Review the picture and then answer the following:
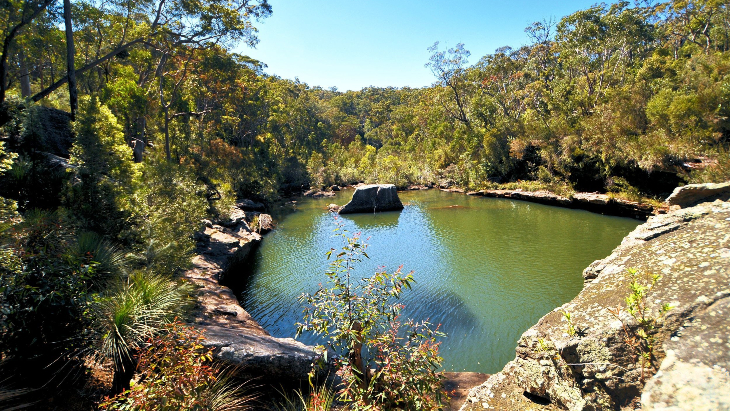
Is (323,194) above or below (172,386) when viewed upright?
above

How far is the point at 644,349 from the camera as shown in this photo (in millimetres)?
2344

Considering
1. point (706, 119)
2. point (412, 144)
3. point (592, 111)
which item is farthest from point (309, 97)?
point (706, 119)

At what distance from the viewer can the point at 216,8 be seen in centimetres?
1489

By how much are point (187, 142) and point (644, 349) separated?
27.4 meters

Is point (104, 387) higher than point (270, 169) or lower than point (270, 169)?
lower

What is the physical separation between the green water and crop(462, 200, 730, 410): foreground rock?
13.8ft

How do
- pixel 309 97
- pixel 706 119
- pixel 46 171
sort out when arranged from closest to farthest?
1. pixel 46 171
2. pixel 706 119
3. pixel 309 97

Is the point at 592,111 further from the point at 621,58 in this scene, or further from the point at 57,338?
the point at 57,338

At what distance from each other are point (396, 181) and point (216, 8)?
92.3 ft

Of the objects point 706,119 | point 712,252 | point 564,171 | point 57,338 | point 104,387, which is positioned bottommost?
point 104,387

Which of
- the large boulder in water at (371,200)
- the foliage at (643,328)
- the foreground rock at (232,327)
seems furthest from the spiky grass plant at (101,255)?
the large boulder in water at (371,200)

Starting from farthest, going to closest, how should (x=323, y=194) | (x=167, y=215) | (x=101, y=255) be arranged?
(x=323, y=194), (x=167, y=215), (x=101, y=255)

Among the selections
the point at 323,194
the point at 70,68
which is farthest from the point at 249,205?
the point at 70,68

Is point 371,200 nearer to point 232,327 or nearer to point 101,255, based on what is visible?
point 232,327
